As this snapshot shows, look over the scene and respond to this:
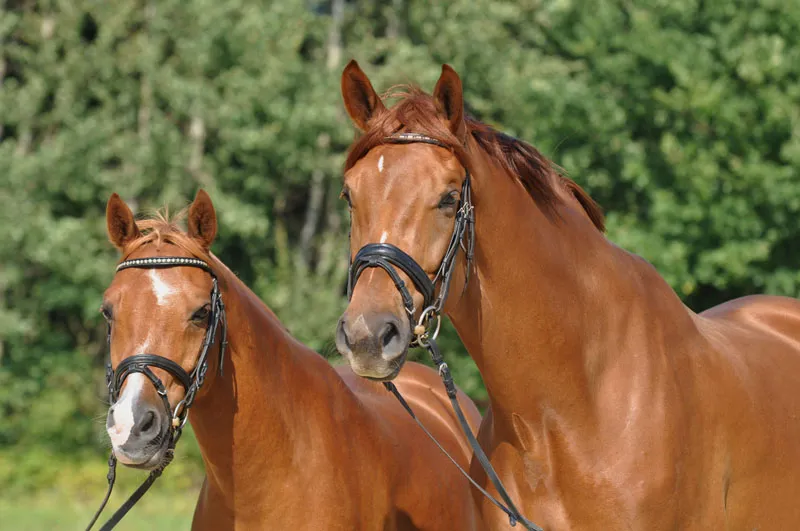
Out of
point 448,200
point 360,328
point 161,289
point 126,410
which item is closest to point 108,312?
point 161,289

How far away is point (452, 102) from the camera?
3680 millimetres

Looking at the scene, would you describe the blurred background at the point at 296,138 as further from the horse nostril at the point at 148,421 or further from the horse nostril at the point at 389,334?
the horse nostril at the point at 389,334

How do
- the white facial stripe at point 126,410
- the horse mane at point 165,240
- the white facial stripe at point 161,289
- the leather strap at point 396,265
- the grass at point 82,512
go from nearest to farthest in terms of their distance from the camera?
the leather strap at point 396,265, the white facial stripe at point 126,410, the white facial stripe at point 161,289, the horse mane at point 165,240, the grass at point 82,512

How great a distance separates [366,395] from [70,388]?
13.8 metres

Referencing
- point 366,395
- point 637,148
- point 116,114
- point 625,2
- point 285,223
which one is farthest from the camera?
point 285,223

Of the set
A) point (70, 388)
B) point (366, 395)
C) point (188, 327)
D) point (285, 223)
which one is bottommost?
point (70, 388)

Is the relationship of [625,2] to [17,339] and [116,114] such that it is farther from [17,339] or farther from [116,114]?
[17,339]

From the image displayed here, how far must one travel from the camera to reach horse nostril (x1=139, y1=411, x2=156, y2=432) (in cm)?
413

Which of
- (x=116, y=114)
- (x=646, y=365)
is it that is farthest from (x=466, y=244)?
(x=116, y=114)

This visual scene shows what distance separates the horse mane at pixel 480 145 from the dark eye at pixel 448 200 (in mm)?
157

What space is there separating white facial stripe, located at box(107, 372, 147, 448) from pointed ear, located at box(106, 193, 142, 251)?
76 centimetres

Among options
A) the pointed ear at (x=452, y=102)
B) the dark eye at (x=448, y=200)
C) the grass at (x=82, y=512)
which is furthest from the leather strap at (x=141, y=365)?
the grass at (x=82, y=512)

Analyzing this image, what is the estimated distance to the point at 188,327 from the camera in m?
4.37

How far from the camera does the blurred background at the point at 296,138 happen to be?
14.4 m
